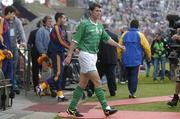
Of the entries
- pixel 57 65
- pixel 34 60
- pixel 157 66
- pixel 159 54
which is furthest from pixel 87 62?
pixel 157 66

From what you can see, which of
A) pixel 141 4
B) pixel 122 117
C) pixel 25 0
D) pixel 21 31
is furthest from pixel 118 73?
pixel 141 4

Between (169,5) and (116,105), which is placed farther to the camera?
(169,5)

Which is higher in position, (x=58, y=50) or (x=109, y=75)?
(x=58, y=50)

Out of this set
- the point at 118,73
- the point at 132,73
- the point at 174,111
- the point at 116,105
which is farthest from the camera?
the point at 118,73

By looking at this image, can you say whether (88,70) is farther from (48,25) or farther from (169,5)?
(169,5)

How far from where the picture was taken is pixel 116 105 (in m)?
12.1

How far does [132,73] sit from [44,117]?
→ 3.94 metres

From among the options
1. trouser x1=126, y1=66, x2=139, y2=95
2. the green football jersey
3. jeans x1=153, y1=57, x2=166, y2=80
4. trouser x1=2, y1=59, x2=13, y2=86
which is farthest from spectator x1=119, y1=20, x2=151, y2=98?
jeans x1=153, y1=57, x2=166, y2=80

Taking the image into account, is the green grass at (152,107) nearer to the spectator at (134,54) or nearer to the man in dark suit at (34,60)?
the spectator at (134,54)

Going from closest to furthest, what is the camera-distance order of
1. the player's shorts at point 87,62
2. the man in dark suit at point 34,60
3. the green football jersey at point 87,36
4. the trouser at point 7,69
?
the player's shorts at point 87,62 < the green football jersey at point 87,36 < the trouser at point 7,69 < the man in dark suit at point 34,60

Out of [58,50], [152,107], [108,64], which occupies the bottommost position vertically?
[152,107]

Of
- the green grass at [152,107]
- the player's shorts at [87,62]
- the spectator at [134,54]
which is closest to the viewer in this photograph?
the player's shorts at [87,62]

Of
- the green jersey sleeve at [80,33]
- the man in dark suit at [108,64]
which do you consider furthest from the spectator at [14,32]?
the green jersey sleeve at [80,33]

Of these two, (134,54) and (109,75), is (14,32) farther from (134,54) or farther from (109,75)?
(134,54)
